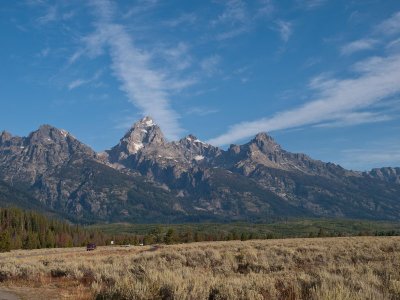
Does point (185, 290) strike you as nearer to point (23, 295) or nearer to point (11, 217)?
point (23, 295)

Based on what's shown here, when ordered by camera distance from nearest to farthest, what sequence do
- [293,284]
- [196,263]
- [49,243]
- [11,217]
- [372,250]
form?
[293,284] → [196,263] → [372,250] → [49,243] → [11,217]

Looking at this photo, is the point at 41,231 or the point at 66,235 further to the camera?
the point at 41,231

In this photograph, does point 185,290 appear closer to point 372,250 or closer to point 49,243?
point 372,250

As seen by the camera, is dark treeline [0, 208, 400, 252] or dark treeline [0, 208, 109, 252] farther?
dark treeline [0, 208, 109, 252]

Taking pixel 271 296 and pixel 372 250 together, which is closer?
pixel 271 296

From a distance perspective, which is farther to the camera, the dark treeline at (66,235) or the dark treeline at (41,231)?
the dark treeline at (41,231)

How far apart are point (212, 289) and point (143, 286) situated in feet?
7.49

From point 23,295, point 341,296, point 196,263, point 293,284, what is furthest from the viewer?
point 196,263

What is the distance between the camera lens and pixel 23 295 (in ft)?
62.2

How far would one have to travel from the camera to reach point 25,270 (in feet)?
93.6

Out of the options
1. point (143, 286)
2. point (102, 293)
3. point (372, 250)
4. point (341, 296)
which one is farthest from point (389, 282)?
point (372, 250)

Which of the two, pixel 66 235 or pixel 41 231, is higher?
pixel 41 231

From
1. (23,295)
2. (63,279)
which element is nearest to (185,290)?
(23,295)

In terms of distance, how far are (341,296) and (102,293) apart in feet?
27.7
